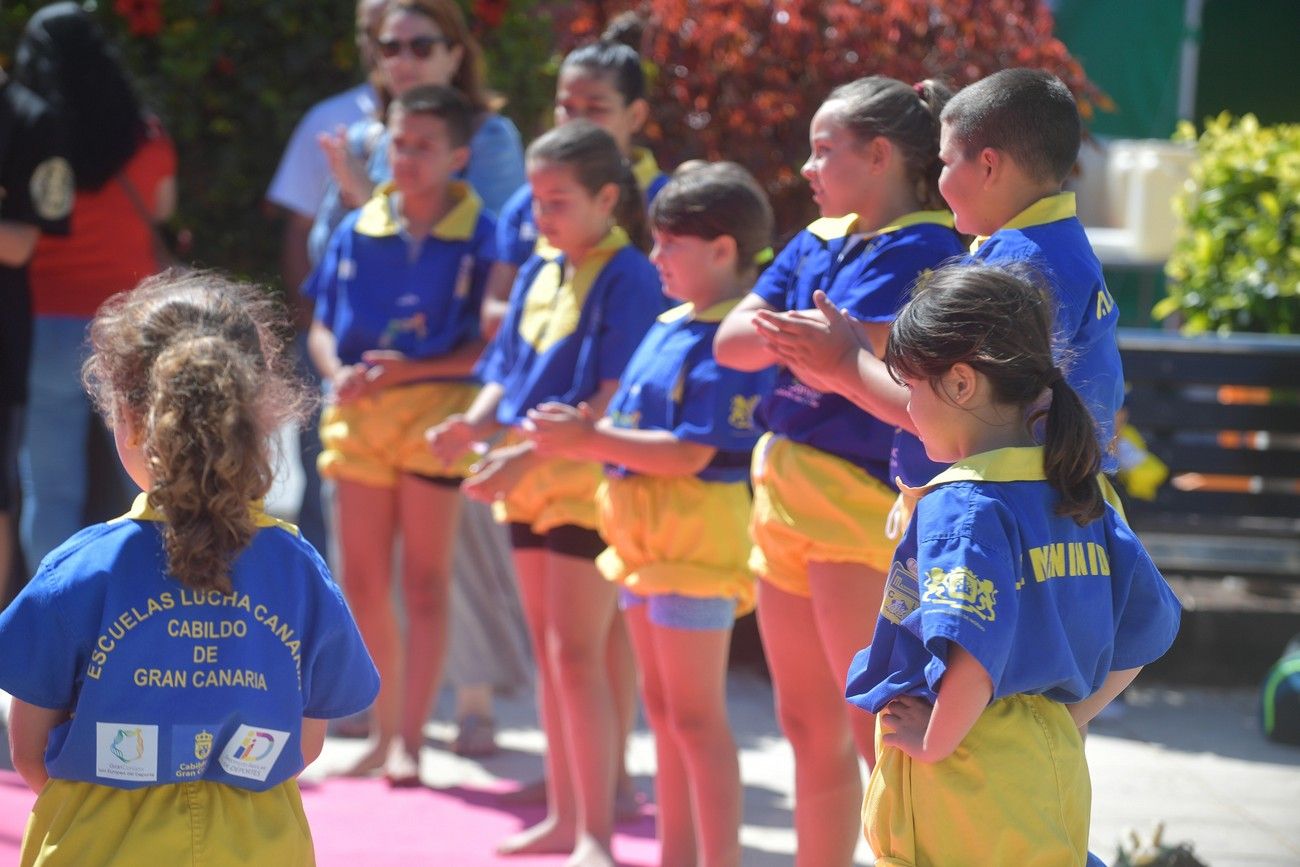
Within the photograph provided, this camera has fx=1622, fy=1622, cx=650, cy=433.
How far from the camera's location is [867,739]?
300 centimetres

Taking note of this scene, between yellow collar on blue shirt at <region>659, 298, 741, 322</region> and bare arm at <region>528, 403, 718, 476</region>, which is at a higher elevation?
yellow collar on blue shirt at <region>659, 298, 741, 322</region>

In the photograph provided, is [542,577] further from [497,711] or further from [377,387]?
[497,711]

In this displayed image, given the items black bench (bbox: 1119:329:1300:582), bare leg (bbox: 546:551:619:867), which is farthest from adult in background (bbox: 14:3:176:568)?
black bench (bbox: 1119:329:1300:582)

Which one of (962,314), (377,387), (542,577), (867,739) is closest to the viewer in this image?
(962,314)

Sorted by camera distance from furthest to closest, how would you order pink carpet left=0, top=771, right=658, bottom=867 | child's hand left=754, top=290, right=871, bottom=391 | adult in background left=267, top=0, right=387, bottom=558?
adult in background left=267, top=0, right=387, bottom=558 < pink carpet left=0, top=771, right=658, bottom=867 < child's hand left=754, top=290, right=871, bottom=391

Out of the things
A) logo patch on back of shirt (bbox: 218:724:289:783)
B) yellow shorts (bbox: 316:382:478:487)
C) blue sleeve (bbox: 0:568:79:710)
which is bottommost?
yellow shorts (bbox: 316:382:478:487)

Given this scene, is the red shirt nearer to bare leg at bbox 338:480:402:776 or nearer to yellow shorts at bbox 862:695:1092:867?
bare leg at bbox 338:480:402:776

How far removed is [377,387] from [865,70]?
2.20 meters

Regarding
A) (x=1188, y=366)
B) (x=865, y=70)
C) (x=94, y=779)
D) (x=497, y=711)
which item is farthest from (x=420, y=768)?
(x=1188, y=366)

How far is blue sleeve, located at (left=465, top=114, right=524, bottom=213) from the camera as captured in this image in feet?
15.7

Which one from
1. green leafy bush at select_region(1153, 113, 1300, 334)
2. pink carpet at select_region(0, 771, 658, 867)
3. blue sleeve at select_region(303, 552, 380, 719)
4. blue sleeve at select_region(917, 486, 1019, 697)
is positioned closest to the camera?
blue sleeve at select_region(917, 486, 1019, 697)

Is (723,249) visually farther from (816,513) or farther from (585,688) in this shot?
(585,688)

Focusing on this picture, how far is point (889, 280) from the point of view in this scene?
9.50ft

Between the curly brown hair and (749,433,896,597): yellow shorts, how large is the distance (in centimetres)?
101
